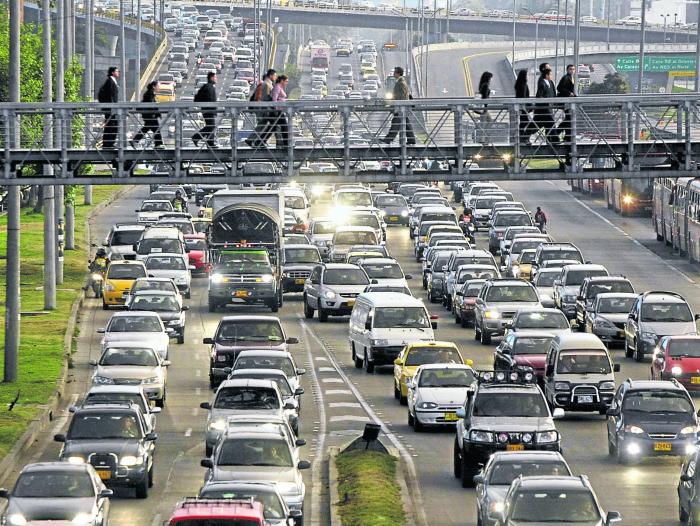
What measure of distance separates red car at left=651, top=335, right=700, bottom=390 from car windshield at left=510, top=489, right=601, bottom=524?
21254 mm

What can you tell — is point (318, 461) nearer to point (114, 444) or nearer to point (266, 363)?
point (114, 444)

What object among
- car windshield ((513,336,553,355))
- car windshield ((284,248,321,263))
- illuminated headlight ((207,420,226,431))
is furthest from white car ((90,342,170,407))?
car windshield ((284,248,321,263))

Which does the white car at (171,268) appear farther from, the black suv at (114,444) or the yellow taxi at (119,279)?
the black suv at (114,444)

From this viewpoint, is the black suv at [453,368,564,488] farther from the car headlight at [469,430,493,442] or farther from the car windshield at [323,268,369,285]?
the car windshield at [323,268,369,285]

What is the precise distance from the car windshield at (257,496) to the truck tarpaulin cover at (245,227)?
41772 mm

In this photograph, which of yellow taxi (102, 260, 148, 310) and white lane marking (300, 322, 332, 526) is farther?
yellow taxi (102, 260, 148, 310)

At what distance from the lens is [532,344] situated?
49.1m

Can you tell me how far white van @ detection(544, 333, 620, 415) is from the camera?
44.2m

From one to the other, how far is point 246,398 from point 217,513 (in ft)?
46.9

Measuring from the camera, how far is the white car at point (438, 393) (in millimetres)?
42188

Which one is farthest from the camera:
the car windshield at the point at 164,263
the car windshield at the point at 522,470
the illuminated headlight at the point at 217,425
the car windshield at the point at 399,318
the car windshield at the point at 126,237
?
the car windshield at the point at 126,237

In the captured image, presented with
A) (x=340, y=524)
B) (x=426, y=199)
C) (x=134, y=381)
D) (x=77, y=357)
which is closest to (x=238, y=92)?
(x=426, y=199)

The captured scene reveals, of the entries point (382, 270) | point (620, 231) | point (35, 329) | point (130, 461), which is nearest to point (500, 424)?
point (130, 461)

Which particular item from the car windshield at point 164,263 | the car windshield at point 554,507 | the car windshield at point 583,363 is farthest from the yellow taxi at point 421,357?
the car windshield at point 164,263
